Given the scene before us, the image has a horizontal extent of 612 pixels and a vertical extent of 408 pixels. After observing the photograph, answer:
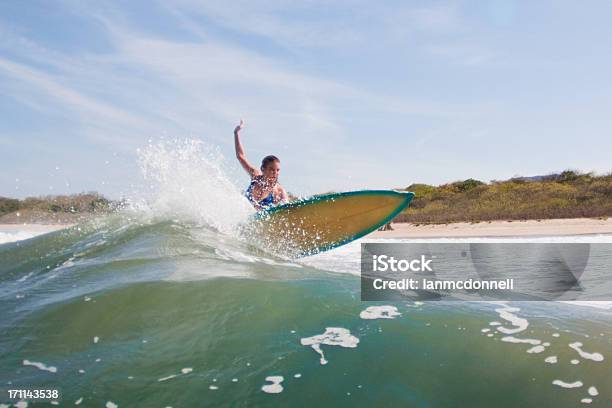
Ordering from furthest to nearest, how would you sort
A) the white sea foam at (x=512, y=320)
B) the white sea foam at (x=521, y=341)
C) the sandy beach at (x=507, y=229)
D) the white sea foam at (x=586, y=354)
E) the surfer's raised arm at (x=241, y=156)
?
the sandy beach at (x=507, y=229) < the surfer's raised arm at (x=241, y=156) < the white sea foam at (x=512, y=320) < the white sea foam at (x=521, y=341) < the white sea foam at (x=586, y=354)

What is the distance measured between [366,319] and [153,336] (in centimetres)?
144

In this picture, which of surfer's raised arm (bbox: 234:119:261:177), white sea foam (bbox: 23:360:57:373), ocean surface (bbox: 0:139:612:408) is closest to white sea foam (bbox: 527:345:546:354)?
ocean surface (bbox: 0:139:612:408)

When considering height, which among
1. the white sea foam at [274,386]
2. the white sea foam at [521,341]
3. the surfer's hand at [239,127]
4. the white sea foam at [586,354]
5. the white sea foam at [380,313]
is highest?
the surfer's hand at [239,127]

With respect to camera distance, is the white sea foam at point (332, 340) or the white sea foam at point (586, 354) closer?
the white sea foam at point (586, 354)

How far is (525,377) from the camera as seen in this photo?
254 cm

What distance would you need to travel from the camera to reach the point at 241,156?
27.2ft

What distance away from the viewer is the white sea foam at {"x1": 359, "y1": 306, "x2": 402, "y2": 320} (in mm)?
3413

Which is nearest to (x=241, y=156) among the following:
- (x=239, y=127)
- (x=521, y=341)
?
(x=239, y=127)

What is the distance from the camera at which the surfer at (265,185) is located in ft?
25.6

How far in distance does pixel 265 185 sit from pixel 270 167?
0.33 m

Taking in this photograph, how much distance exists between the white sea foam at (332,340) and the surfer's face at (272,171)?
16.0 feet

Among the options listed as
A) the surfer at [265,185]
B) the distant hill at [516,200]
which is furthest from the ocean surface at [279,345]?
the distant hill at [516,200]

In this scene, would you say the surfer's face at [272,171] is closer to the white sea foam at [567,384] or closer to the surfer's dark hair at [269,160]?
the surfer's dark hair at [269,160]

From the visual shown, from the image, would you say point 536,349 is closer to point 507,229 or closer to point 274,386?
point 274,386
